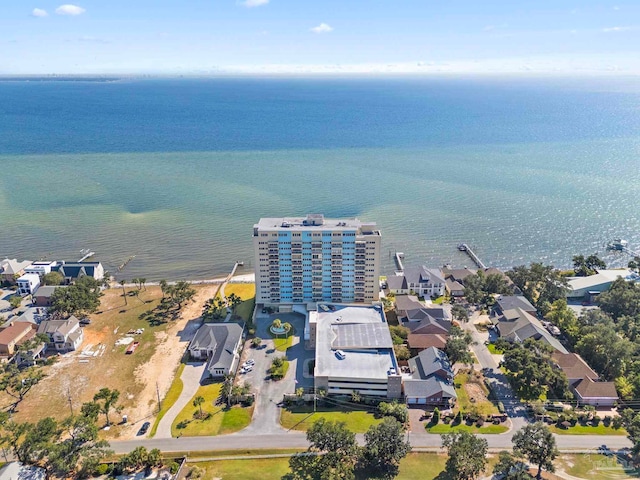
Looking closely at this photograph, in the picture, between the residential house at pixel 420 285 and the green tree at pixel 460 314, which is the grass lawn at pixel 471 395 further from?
the residential house at pixel 420 285

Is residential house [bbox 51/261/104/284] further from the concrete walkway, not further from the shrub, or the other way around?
the shrub

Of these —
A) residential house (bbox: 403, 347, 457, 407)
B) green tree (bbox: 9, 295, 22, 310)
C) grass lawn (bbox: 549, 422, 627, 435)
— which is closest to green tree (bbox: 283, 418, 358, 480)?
residential house (bbox: 403, 347, 457, 407)

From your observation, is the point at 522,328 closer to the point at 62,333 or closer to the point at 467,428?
the point at 467,428

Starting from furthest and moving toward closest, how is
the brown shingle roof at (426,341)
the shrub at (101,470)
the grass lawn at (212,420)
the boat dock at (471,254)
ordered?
1. the boat dock at (471,254)
2. the brown shingle roof at (426,341)
3. the grass lawn at (212,420)
4. the shrub at (101,470)

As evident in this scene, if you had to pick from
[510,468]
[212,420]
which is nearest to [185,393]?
[212,420]

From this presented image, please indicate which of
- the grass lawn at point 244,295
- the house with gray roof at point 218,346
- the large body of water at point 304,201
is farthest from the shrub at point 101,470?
the large body of water at point 304,201

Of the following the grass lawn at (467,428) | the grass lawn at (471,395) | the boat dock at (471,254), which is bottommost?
the grass lawn at (467,428)
